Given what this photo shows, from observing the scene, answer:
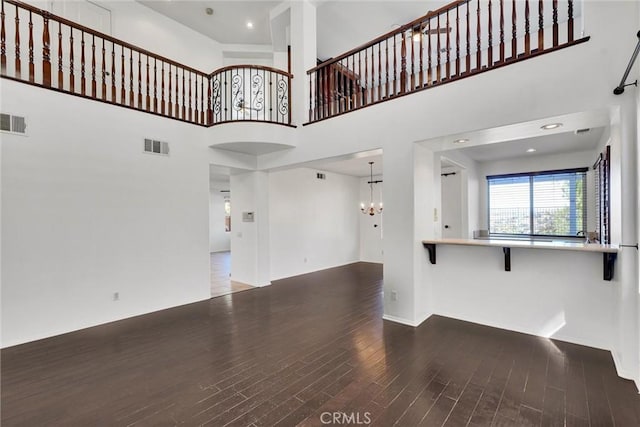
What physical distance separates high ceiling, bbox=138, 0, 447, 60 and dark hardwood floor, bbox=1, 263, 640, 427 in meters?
5.47

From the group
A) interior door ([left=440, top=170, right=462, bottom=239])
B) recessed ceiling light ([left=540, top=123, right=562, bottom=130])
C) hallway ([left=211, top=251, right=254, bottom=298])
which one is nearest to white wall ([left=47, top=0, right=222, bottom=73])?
hallway ([left=211, top=251, right=254, bottom=298])

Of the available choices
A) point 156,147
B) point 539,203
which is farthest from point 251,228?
point 539,203

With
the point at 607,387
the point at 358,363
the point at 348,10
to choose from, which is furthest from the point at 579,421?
the point at 348,10

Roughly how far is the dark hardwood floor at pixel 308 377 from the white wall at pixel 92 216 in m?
0.48

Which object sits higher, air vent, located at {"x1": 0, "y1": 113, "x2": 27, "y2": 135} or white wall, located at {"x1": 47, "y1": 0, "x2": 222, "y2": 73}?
white wall, located at {"x1": 47, "y1": 0, "x2": 222, "y2": 73}

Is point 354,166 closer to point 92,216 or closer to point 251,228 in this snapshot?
point 251,228

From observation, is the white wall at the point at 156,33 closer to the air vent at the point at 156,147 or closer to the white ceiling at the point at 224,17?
the white ceiling at the point at 224,17

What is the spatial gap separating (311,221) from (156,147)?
13.8 ft

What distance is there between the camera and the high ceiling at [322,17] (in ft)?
18.0

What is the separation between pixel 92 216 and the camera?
4.09m

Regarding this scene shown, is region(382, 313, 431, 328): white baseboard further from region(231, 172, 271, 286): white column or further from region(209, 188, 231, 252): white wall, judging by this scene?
region(209, 188, 231, 252): white wall

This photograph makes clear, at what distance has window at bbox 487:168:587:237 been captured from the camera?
20.2 ft

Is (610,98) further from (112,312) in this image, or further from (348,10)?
(112,312)

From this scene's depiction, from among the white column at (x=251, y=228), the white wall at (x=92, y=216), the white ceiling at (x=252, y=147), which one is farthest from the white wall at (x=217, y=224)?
the white wall at (x=92, y=216)
